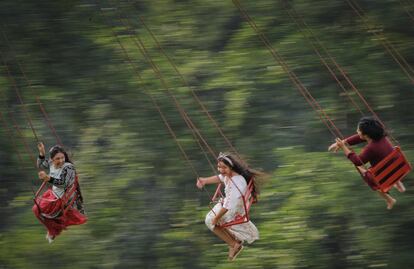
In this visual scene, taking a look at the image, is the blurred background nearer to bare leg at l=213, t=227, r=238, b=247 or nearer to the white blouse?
bare leg at l=213, t=227, r=238, b=247

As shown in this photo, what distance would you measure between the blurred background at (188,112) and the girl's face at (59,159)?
2861 mm

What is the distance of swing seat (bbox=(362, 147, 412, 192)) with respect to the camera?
9.37 meters

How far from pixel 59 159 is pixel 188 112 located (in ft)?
11.4

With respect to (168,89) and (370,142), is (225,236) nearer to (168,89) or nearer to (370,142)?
(370,142)

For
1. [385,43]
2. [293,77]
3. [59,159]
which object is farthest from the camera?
[385,43]

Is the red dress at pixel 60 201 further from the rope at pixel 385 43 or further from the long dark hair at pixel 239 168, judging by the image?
A: the rope at pixel 385 43

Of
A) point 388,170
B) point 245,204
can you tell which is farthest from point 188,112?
point 388,170

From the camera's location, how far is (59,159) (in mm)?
9891

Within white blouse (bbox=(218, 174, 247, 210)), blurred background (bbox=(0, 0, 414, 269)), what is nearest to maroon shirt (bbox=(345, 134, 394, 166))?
white blouse (bbox=(218, 174, 247, 210))

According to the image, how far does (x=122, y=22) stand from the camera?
14.0m

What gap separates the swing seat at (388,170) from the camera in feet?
30.7

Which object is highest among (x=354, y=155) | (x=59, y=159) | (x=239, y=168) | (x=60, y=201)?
(x=354, y=155)

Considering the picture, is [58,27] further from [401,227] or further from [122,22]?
[401,227]

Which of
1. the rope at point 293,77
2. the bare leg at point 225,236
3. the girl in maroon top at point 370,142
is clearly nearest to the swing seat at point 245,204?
the bare leg at point 225,236
